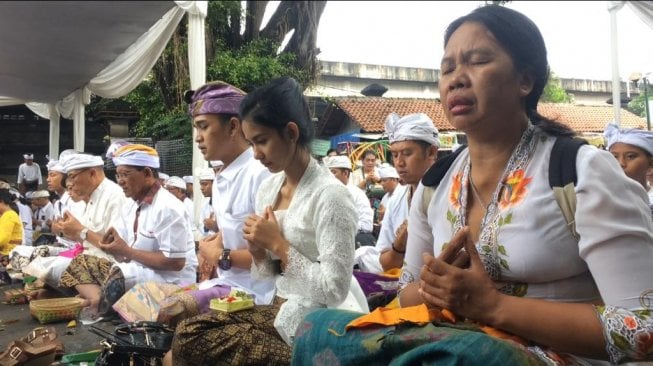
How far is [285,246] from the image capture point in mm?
2305

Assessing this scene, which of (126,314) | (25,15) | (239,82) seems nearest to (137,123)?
(239,82)

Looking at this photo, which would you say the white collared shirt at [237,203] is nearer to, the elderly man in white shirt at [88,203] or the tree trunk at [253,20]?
the elderly man in white shirt at [88,203]

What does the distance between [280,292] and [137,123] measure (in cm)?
943

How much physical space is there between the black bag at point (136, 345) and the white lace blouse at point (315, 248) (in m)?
0.76

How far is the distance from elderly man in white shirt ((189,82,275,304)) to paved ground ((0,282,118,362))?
1.39 metres

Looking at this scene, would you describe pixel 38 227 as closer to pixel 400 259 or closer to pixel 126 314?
pixel 126 314

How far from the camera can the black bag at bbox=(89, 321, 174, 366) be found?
2559mm

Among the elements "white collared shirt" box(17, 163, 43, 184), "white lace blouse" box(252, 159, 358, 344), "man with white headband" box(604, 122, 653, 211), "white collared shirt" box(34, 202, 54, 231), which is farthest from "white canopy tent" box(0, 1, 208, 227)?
"white collared shirt" box(17, 163, 43, 184)

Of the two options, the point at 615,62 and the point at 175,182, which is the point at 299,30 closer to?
the point at 175,182

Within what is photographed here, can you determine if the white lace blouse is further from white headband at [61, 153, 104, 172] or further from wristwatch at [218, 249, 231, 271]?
white headband at [61, 153, 104, 172]

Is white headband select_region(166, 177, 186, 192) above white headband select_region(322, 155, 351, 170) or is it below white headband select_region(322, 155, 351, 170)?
below

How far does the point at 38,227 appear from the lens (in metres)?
10.6

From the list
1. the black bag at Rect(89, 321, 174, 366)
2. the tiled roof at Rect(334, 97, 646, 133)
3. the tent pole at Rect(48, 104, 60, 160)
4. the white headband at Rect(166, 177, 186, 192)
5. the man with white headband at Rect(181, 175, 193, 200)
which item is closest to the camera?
the black bag at Rect(89, 321, 174, 366)

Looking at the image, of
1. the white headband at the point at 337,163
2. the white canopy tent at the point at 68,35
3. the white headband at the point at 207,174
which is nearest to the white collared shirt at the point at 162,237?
the white canopy tent at the point at 68,35
